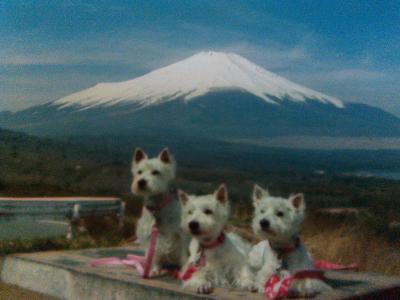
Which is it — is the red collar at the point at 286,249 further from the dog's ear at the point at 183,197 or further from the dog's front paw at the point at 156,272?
the dog's front paw at the point at 156,272

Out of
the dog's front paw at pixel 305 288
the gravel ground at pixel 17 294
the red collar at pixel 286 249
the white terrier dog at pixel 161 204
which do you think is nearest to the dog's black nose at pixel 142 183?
the white terrier dog at pixel 161 204

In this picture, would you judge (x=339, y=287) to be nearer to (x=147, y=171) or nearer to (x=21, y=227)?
(x=147, y=171)

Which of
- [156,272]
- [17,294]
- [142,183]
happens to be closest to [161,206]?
[142,183]

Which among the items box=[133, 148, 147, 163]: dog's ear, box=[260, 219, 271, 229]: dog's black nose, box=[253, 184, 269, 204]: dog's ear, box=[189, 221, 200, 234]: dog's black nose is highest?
box=[133, 148, 147, 163]: dog's ear

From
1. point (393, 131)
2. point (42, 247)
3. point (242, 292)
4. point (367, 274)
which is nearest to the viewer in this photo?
point (242, 292)

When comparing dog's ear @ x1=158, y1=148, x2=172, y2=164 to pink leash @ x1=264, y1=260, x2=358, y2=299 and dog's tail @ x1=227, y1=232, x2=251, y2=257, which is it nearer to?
dog's tail @ x1=227, y1=232, x2=251, y2=257

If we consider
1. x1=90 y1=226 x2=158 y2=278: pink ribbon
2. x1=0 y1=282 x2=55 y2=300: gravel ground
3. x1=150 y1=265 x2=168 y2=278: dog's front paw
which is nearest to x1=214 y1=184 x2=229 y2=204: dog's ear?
x1=90 y1=226 x2=158 y2=278: pink ribbon

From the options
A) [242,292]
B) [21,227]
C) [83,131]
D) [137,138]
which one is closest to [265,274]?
[242,292]
